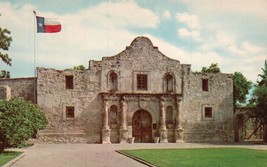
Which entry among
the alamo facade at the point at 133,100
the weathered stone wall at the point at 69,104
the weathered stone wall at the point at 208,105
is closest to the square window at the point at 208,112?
the alamo facade at the point at 133,100

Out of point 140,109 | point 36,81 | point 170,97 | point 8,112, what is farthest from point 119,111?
point 8,112

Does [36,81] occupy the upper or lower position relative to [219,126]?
upper

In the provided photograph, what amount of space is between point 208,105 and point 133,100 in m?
7.11

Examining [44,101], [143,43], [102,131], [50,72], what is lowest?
[102,131]

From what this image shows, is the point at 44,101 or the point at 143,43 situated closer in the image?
the point at 44,101

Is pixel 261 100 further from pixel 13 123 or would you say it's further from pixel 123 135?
pixel 13 123

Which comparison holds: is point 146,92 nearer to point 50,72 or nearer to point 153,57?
point 153,57

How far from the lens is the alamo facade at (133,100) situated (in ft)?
105

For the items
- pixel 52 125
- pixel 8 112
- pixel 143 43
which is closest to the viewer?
pixel 8 112

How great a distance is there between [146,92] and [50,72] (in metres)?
8.35

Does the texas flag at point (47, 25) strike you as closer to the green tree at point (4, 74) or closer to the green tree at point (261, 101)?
the green tree at point (261, 101)

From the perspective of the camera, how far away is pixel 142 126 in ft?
110

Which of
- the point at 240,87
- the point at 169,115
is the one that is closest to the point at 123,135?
the point at 169,115

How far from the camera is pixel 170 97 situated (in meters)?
33.8
